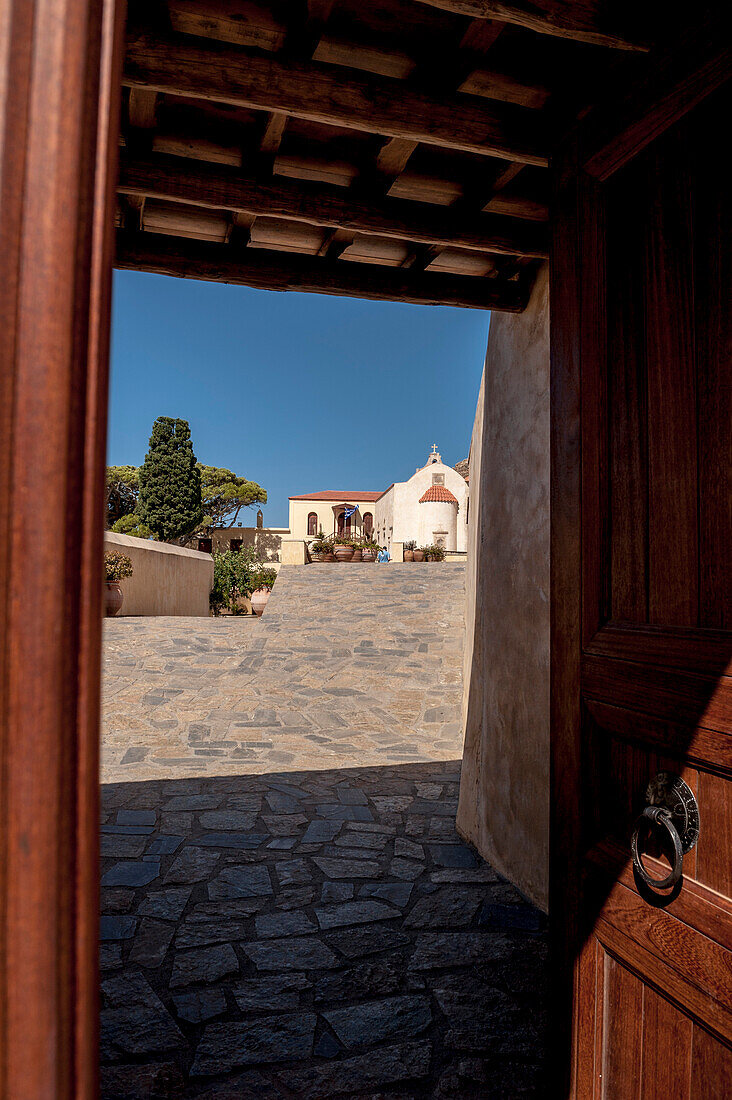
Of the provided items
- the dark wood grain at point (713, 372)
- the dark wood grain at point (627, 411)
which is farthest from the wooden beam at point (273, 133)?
the dark wood grain at point (713, 372)

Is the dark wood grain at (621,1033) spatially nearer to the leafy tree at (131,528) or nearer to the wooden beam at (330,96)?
the wooden beam at (330,96)

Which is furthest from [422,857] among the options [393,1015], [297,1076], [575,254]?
[575,254]

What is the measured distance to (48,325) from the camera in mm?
574

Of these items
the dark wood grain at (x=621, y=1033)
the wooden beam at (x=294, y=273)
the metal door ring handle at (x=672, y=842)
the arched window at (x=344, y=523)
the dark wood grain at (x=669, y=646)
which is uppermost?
the arched window at (x=344, y=523)

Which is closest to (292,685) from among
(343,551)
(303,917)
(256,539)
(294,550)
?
(303,917)

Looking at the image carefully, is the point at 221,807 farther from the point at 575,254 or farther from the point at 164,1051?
the point at 575,254

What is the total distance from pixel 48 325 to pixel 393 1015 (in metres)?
2.80

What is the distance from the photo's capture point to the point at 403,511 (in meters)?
30.5

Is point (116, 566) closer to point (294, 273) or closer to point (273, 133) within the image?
point (294, 273)

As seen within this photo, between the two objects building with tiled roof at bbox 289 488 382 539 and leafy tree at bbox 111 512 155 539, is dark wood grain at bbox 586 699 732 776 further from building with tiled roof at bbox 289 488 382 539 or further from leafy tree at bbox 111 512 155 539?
building with tiled roof at bbox 289 488 382 539

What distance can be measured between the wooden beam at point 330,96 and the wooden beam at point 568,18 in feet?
1.56

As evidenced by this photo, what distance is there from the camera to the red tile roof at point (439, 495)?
28.5m

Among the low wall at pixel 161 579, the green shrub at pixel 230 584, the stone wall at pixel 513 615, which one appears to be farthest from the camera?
the green shrub at pixel 230 584

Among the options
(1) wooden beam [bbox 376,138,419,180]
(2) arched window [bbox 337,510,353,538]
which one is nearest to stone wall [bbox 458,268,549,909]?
(1) wooden beam [bbox 376,138,419,180]
